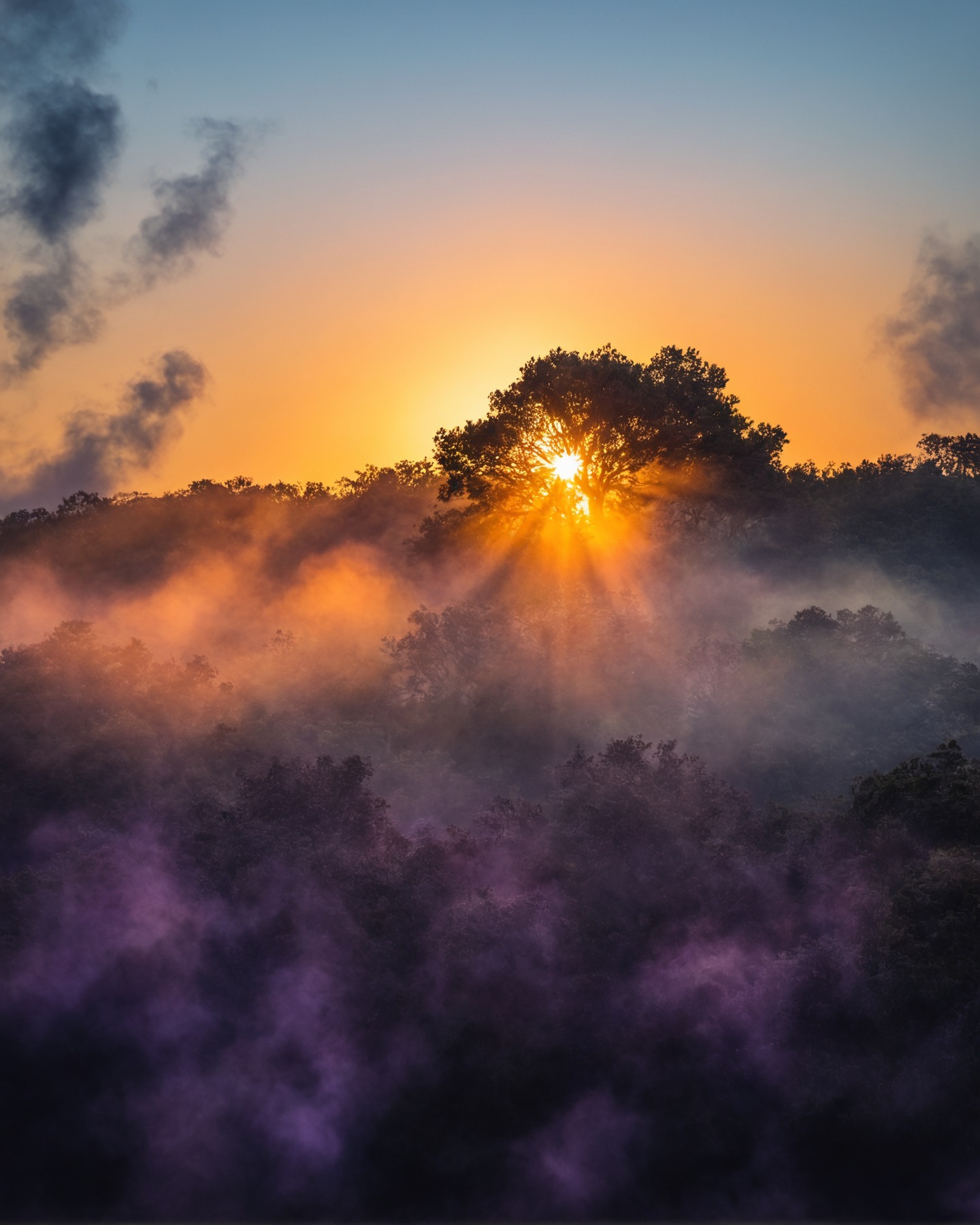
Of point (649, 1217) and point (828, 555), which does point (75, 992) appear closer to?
point (649, 1217)

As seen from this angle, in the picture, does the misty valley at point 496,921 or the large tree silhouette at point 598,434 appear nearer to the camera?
the misty valley at point 496,921

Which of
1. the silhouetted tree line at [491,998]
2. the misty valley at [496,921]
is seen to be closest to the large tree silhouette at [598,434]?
the misty valley at [496,921]

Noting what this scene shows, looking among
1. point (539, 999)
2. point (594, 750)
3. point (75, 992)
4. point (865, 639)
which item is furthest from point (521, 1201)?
point (865, 639)

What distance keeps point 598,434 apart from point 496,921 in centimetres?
2398

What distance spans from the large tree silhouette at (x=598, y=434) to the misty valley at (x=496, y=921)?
580 centimetres

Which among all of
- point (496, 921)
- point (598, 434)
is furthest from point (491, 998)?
point (598, 434)

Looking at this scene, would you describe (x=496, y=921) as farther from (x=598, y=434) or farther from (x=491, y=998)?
(x=598, y=434)

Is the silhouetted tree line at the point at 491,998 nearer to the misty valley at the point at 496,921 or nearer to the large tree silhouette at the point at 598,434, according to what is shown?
the misty valley at the point at 496,921

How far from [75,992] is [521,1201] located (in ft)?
22.6

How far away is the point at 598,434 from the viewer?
119 ft

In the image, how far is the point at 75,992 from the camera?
1436cm

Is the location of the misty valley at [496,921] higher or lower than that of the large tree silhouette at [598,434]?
lower

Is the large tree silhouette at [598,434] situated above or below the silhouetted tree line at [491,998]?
above

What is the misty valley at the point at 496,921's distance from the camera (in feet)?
40.8
